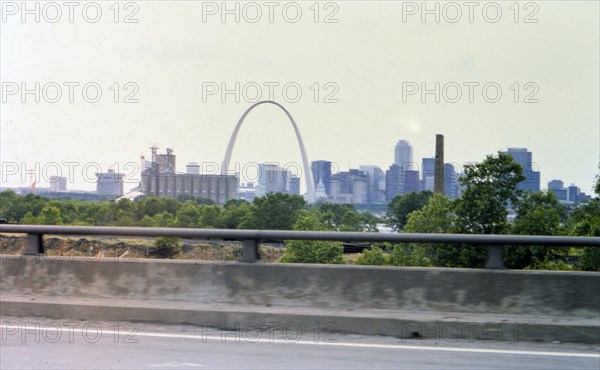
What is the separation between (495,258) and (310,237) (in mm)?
2332

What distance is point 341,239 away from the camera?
9.28 meters

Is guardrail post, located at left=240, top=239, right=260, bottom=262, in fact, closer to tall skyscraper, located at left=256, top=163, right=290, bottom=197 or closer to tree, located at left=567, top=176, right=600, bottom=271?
tall skyscraper, located at left=256, top=163, right=290, bottom=197

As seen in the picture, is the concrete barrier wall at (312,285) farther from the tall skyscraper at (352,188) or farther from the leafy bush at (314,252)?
the tall skyscraper at (352,188)

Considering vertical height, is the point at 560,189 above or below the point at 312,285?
above

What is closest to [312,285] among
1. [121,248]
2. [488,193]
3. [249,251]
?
[249,251]

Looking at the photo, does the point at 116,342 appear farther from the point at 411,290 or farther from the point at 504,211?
the point at 504,211

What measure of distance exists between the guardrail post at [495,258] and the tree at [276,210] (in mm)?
18022

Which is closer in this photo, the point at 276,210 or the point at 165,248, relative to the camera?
the point at 165,248

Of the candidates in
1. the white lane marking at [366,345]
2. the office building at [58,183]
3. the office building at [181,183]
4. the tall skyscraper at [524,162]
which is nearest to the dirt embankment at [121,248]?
the white lane marking at [366,345]

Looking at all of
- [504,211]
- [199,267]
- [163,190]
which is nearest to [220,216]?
[163,190]

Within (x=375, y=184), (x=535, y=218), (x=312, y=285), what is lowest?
(x=312, y=285)

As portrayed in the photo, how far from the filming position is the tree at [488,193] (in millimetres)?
55312

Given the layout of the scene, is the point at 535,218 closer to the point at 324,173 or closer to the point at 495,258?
the point at 324,173

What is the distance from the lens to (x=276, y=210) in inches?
1144
